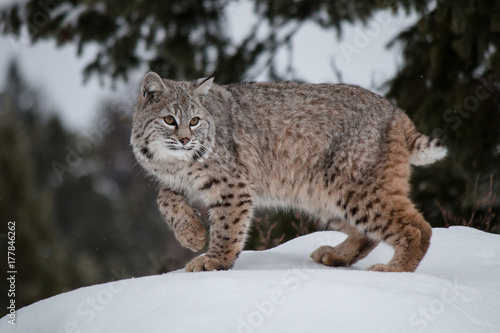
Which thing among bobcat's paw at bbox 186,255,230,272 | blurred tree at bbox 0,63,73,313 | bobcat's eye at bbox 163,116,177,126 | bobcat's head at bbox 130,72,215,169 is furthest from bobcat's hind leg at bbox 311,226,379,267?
blurred tree at bbox 0,63,73,313

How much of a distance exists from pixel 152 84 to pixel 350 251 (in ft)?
6.29

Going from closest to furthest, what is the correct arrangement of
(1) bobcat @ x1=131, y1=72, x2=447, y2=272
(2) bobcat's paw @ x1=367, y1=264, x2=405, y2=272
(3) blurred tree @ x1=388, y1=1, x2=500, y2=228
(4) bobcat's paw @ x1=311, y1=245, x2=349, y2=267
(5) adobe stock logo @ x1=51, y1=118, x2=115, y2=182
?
(2) bobcat's paw @ x1=367, y1=264, x2=405, y2=272 → (1) bobcat @ x1=131, y1=72, x2=447, y2=272 → (4) bobcat's paw @ x1=311, y1=245, x2=349, y2=267 → (3) blurred tree @ x1=388, y1=1, x2=500, y2=228 → (5) adobe stock logo @ x1=51, y1=118, x2=115, y2=182

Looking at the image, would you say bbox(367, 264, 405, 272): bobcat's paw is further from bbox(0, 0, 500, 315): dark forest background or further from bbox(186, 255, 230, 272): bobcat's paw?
bbox(0, 0, 500, 315): dark forest background

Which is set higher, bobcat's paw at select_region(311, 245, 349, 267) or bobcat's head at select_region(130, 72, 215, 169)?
bobcat's head at select_region(130, 72, 215, 169)

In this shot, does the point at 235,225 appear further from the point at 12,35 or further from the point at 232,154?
the point at 12,35

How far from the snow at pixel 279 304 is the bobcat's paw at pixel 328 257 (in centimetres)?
91

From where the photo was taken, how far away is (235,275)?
3.38 metres

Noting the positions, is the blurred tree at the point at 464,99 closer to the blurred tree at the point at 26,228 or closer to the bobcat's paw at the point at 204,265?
the bobcat's paw at the point at 204,265

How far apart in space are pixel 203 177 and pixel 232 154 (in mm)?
316

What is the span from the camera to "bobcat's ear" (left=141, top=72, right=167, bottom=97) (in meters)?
4.52

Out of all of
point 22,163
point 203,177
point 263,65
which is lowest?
point 22,163

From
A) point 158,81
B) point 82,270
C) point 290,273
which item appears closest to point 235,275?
point 290,273

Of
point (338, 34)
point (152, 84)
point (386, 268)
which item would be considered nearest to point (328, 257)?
point (386, 268)

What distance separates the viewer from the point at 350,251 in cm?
456
